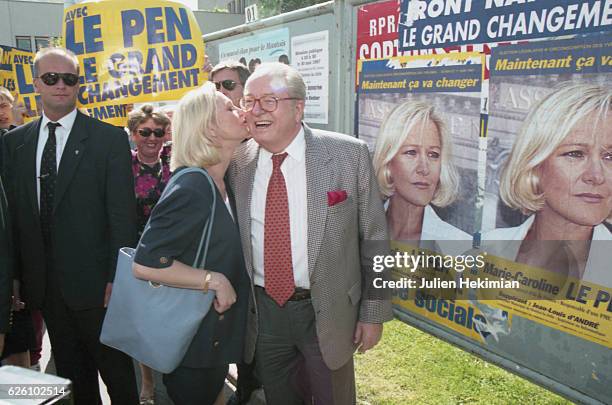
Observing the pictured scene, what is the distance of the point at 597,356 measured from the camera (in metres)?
2.06

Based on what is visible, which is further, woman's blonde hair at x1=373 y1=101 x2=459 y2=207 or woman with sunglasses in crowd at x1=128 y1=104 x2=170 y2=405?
woman with sunglasses in crowd at x1=128 y1=104 x2=170 y2=405

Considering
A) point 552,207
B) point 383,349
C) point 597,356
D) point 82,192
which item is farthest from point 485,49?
point 383,349

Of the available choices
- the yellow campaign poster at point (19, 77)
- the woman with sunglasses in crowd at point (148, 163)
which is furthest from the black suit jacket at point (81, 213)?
the yellow campaign poster at point (19, 77)

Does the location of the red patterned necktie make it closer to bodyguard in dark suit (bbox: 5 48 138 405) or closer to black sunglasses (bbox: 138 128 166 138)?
bodyguard in dark suit (bbox: 5 48 138 405)

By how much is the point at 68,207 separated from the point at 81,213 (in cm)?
8

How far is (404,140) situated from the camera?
107 inches

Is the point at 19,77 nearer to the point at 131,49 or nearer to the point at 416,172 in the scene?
the point at 131,49

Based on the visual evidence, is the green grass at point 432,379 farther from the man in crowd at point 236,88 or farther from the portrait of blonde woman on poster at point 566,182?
the portrait of blonde woman on poster at point 566,182

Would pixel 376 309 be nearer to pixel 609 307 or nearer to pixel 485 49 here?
pixel 609 307

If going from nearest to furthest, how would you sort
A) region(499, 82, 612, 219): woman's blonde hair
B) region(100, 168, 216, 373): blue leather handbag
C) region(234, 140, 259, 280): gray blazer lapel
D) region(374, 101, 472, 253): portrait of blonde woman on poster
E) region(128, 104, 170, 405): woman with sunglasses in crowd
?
region(499, 82, 612, 219): woman's blonde hair < region(100, 168, 216, 373): blue leather handbag < region(234, 140, 259, 280): gray blazer lapel < region(374, 101, 472, 253): portrait of blonde woman on poster < region(128, 104, 170, 405): woman with sunglasses in crowd

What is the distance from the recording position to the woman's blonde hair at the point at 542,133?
1.90 meters

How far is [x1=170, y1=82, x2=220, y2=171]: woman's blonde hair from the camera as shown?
218cm

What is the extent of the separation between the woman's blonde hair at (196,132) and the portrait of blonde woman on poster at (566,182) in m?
1.35
